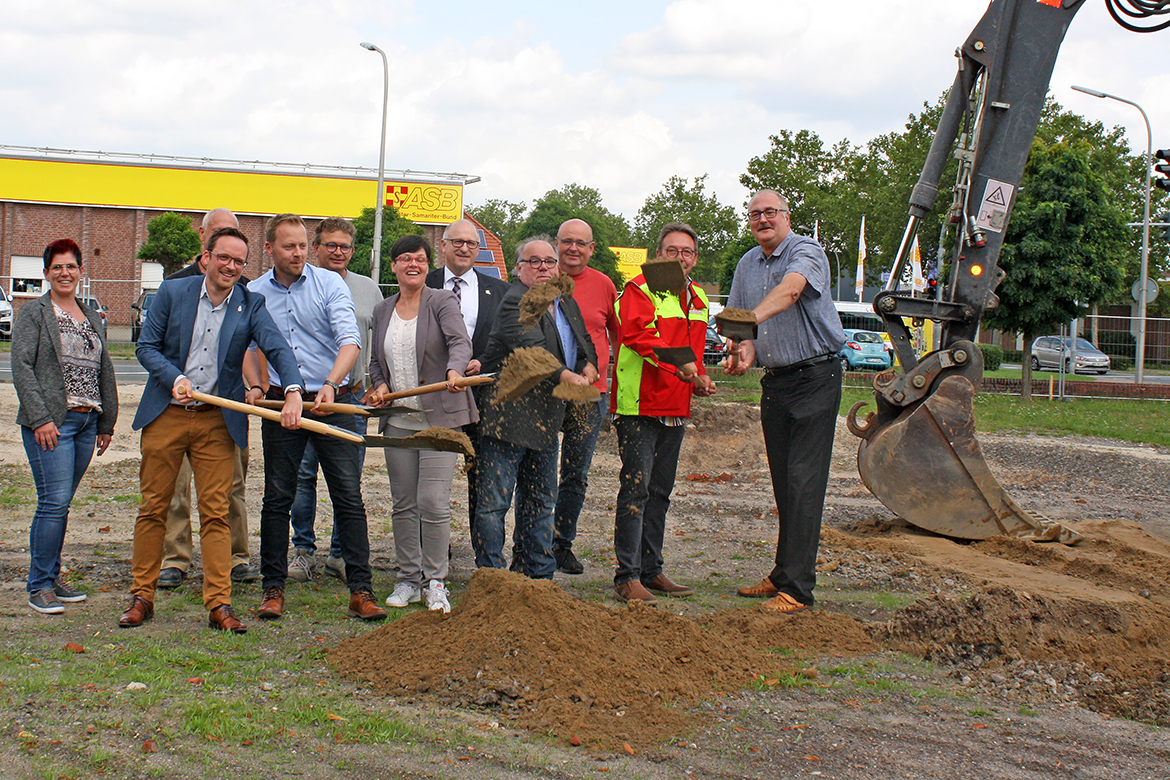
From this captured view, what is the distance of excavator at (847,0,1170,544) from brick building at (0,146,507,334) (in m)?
38.8

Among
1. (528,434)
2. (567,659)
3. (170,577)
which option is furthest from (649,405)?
(170,577)

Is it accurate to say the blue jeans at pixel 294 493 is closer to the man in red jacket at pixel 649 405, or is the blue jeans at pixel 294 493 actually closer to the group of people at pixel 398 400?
the group of people at pixel 398 400

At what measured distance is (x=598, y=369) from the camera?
19.7 feet

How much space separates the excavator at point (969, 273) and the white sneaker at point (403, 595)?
3529 millimetres

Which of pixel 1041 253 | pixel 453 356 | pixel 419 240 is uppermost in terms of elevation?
pixel 1041 253

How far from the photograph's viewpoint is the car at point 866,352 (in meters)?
31.8

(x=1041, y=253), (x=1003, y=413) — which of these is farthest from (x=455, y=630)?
(x=1041, y=253)

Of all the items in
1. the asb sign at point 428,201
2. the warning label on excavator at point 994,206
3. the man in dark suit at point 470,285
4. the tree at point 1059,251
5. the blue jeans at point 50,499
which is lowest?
the blue jeans at point 50,499

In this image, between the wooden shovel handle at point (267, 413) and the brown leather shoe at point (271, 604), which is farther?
the brown leather shoe at point (271, 604)

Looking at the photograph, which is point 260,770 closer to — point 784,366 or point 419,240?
point 419,240

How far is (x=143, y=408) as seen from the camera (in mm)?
4965

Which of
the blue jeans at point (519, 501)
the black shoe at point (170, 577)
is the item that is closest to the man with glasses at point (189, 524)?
the black shoe at point (170, 577)

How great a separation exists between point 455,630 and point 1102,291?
2193 centimetres

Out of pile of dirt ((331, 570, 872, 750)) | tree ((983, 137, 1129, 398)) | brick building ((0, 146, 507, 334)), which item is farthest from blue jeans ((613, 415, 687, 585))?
brick building ((0, 146, 507, 334))
